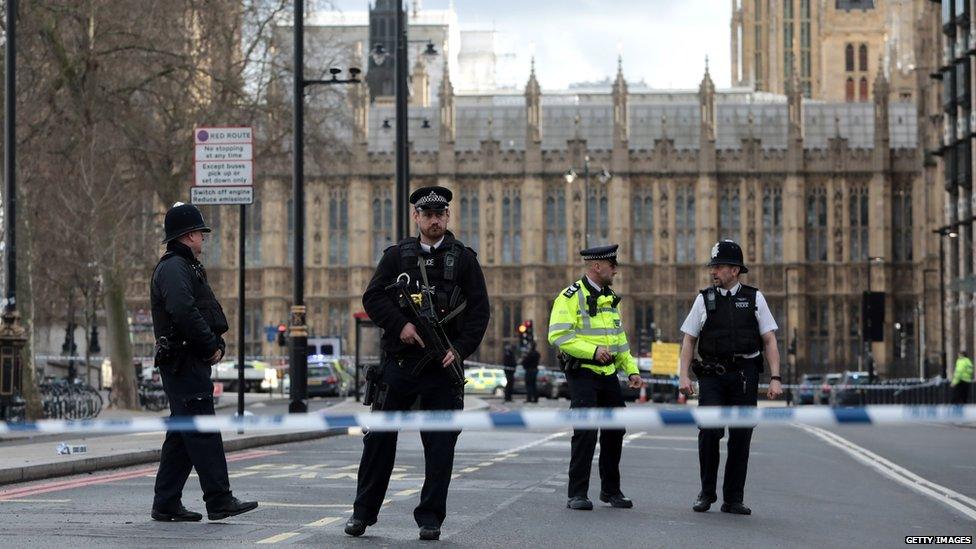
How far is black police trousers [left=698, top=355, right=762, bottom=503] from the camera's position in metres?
11.0

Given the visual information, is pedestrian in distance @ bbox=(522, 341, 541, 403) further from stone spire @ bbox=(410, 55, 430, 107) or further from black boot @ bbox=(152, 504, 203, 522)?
stone spire @ bbox=(410, 55, 430, 107)

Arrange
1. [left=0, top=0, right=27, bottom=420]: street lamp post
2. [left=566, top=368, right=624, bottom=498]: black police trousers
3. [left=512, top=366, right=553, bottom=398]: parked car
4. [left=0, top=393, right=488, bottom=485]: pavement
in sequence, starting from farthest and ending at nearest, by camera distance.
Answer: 1. [left=512, top=366, right=553, bottom=398]: parked car
2. [left=0, top=0, right=27, bottom=420]: street lamp post
3. [left=0, top=393, right=488, bottom=485]: pavement
4. [left=566, top=368, right=624, bottom=498]: black police trousers

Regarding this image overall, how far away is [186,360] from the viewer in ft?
32.1

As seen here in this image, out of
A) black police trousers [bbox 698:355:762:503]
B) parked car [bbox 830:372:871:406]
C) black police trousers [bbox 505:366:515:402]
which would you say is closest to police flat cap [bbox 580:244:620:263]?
black police trousers [bbox 698:355:762:503]

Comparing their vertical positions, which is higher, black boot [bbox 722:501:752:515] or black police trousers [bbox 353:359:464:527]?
black police trousers [bbox 353:359:464:527]

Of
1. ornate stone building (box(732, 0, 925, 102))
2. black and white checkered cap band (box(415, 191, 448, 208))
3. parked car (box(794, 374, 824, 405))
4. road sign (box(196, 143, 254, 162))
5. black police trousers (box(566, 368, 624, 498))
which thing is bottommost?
parked car (box(794, 374, 824, 405))

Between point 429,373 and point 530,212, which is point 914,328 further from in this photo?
point 429,373

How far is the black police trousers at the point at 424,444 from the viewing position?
9.09 m

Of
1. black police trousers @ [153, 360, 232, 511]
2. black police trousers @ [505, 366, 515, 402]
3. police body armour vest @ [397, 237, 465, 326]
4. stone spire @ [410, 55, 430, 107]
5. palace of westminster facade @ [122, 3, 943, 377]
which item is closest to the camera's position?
police body armour vest @ [397, 237, 465, 326]

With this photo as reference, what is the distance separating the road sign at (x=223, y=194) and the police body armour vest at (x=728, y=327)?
981 centimetres

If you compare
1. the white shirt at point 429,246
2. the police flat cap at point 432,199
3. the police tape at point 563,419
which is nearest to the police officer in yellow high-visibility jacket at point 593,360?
the white shirt at point 429,246

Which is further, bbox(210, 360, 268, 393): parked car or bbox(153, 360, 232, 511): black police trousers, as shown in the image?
bbox(210, 360, 268, 393): parked car

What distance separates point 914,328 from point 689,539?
6774 centimetres

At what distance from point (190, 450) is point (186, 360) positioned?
496 mm
